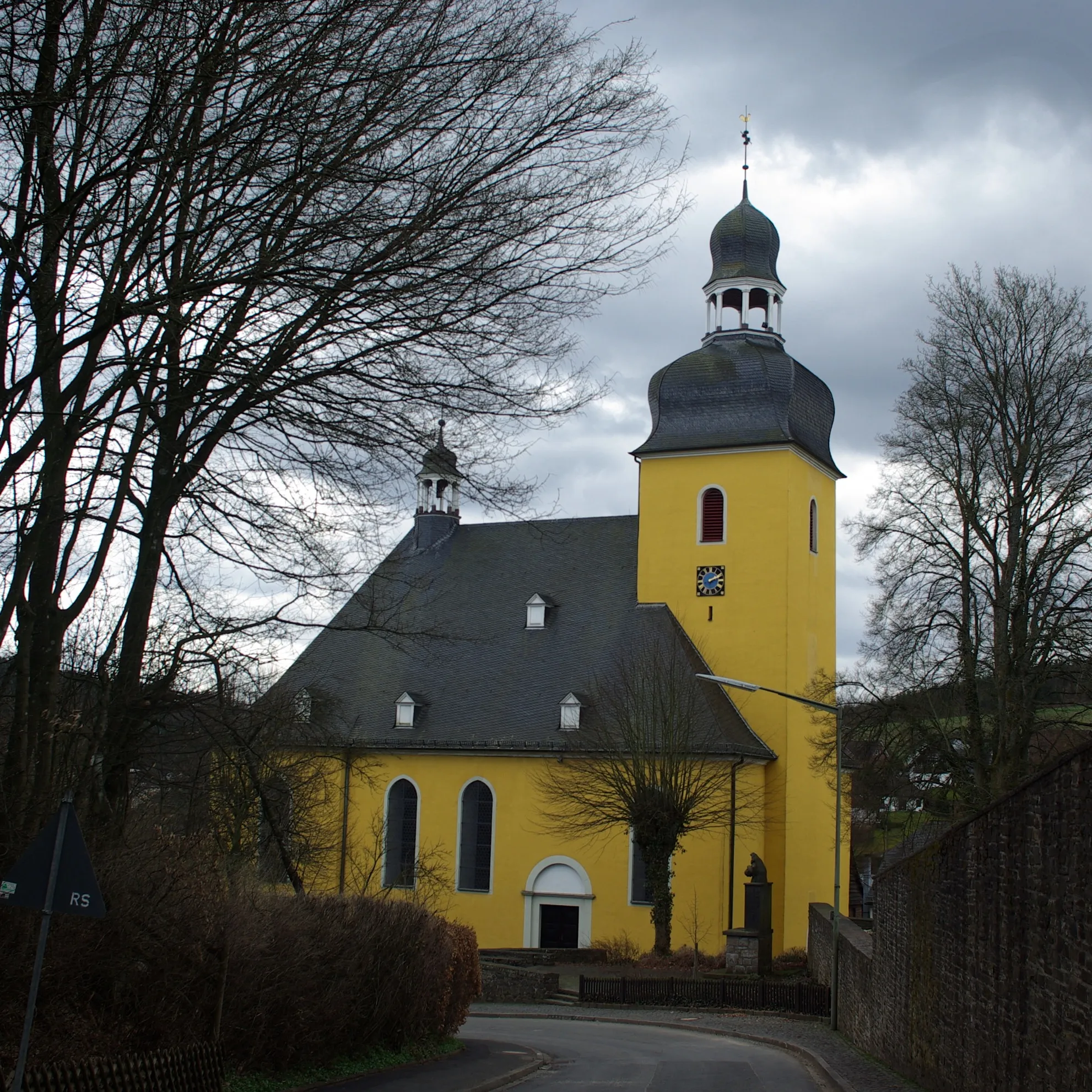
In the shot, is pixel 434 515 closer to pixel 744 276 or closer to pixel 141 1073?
pixel 744 276

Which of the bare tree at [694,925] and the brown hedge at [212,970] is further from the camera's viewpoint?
the bare tree at [694,925]

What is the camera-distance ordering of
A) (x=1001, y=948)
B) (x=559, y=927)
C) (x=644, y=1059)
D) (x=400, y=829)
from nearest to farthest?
(x=1001, y=948) < (x=644, y=1059) < (x=559, y=927) < (x=400, y=829)

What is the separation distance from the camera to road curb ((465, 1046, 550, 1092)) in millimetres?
14475

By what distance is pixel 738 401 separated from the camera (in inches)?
1506

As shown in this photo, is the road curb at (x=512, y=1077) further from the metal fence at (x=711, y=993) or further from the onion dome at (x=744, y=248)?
the onion dome at (x=744, y=248)

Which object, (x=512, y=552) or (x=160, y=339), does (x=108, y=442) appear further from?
(x=512, y=552)

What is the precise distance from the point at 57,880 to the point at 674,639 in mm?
30916

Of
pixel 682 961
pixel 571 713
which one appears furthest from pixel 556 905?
pixel 571 713

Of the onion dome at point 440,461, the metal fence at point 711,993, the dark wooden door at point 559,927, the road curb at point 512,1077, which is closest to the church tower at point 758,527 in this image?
the dark wooden door at point 559,927

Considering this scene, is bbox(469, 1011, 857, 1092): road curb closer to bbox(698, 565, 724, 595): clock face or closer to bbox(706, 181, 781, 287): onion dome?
bbox(698, 565, 724, 595): clock face

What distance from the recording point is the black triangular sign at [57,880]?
22.6ft

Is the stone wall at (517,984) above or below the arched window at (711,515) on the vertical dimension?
below

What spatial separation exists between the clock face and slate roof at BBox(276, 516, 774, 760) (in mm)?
1158

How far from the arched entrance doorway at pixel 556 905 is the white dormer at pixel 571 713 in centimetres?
337
